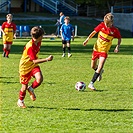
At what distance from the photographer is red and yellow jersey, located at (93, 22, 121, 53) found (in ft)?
49.9

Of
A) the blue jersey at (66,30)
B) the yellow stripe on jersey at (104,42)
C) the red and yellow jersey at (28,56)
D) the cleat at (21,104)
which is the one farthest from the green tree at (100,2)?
the cleat at (21,104)

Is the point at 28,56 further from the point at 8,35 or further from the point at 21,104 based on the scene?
the point at 8,35

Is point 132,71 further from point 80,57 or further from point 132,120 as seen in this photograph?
point 132,120

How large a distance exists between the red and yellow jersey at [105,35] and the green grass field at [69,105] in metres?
1.01

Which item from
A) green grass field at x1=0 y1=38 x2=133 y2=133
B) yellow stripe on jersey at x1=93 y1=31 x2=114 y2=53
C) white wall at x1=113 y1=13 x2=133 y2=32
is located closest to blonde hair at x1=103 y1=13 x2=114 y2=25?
yellow stripe on jersey at x1=93 y1=31 x2=114 y2=53

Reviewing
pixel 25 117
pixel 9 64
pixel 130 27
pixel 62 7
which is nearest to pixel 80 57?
pixel 9 64

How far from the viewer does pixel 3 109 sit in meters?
11.5

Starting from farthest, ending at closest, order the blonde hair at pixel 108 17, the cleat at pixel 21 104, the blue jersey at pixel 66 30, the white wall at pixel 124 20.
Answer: the white wall at pixel 124 20, the blue jersey at pixel 66 30, the blonde hair at pixel 108 17, the cleat at pixel 21 104

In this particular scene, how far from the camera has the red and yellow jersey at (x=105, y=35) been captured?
49.9 feet

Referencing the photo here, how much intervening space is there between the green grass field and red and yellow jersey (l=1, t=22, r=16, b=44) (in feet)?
18.9

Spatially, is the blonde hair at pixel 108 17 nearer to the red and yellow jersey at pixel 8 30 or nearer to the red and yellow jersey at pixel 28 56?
the red and yellow jersey at pixel 28 56

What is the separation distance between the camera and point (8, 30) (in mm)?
25906

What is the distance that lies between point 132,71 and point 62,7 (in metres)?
40.7

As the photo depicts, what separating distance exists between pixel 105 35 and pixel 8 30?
438 inches
